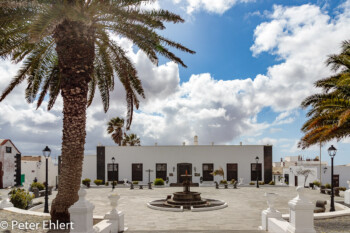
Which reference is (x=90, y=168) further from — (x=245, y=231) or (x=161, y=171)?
(x=245, y=231)

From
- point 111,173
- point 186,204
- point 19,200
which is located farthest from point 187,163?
point 19,200

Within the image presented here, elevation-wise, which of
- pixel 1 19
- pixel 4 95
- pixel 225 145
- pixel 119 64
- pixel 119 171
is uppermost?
pixel 1 19

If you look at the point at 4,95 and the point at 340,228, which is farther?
the point at 4,95

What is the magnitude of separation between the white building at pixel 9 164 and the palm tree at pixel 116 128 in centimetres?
1331

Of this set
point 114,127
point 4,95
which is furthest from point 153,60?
point 114,127

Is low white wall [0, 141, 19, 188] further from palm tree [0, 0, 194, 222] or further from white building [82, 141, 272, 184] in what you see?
palm tree [0, 0, 194, 222]

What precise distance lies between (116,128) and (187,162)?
14153 millimetres

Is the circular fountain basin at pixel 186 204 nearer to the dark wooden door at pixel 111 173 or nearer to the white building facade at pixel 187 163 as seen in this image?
the white building facade at pixel 187 163

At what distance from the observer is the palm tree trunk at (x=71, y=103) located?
1144 cm

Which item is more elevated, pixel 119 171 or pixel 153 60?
pixel 153 60

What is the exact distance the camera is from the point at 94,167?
141ft

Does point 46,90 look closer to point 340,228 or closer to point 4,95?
point 4,95

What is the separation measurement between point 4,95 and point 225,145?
105ft

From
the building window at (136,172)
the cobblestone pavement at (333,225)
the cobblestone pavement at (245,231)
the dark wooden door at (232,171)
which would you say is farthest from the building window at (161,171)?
the cobblestone pavement at (333,225)
